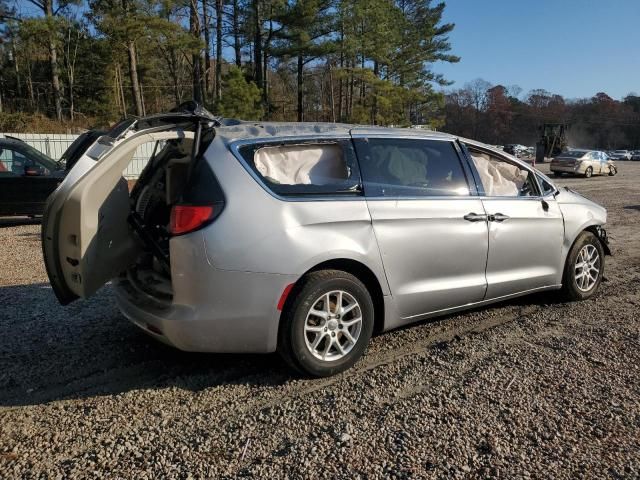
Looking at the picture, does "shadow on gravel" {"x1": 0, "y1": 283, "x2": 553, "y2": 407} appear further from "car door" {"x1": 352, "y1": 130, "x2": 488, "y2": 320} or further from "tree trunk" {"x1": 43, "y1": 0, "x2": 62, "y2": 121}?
"tree trunk" {"x1": 43, "y1": 0, "x2": 62, "y2": 121}

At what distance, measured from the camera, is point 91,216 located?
11.2 feet

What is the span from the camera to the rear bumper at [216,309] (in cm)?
323

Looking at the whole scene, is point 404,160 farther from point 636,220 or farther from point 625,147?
point 625,147

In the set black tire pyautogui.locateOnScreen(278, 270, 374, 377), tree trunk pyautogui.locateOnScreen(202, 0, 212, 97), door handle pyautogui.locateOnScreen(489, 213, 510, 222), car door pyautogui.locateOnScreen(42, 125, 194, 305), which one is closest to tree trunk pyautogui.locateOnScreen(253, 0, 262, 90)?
tree trunk pyautogui.locateOnScreen(202, 0, 212, 97)

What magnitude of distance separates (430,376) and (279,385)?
1030 millimetres

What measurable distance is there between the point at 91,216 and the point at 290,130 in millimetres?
1468

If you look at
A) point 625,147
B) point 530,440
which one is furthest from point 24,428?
point 625,147

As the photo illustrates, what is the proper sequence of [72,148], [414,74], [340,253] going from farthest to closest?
[414,74] → [72,148] → [340,253]

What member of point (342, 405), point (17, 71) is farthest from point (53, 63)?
point (342, 405)

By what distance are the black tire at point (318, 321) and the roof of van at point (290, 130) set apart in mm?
1014

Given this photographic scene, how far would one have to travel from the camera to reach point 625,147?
358ft

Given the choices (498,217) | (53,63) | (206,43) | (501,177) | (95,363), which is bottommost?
(95,363)

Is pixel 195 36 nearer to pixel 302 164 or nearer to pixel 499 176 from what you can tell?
pixel 499 176

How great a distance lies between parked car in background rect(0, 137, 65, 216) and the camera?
34.0 feet
